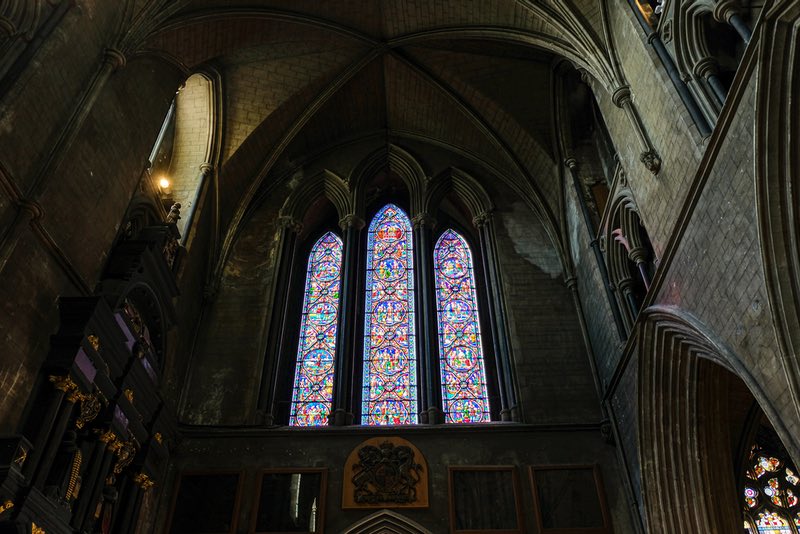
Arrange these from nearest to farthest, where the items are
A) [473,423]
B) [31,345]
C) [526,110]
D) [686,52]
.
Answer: [31,345]
[686,52]
[473,423]
[526,110]

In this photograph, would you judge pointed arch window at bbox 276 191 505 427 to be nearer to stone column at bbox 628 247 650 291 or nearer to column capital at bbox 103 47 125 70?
stone column at bbox 628 247 650 291

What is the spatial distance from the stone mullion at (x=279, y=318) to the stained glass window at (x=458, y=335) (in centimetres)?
264

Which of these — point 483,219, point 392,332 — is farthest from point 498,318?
point 483,219

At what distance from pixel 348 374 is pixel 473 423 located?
2.14 m

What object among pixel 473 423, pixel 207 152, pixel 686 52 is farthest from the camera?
pixel 207 152

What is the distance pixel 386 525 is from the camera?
8641 mm

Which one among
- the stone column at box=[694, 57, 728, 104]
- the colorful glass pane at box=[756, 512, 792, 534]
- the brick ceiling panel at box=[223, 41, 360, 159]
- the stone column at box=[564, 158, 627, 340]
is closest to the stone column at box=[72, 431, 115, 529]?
the brick ceiling panel at box=[223, 41, 360, 159]

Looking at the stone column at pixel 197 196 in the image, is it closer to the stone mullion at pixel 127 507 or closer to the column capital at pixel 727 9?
the stone mullion at pixel 127 507

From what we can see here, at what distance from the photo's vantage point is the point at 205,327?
11117 mm

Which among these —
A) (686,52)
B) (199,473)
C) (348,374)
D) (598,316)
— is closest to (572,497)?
(598,316)

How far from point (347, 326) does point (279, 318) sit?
3.93 ft

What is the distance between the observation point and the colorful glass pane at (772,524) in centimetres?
966

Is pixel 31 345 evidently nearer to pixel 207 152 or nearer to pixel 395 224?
pixel 207 152

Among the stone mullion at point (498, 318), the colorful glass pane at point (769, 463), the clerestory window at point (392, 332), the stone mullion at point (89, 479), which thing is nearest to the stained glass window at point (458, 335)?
the clerestory window at point (392, 332)
